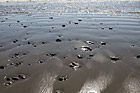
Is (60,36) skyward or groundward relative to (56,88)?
skyward

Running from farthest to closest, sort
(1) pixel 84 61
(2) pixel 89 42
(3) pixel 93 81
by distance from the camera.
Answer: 1. (2) pixel 89 42
2. (1) pixel 84 61
3. (3) pixel 93 81

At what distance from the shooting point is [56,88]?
153 inches

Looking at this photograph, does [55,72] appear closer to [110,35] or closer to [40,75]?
[40,75]

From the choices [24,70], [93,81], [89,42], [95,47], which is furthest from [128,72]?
[24,70]

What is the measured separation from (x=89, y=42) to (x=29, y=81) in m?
4.11

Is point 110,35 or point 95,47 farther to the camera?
point 110,35

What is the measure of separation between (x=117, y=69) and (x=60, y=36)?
4.70 metres

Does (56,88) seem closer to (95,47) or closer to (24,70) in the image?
(24,70)

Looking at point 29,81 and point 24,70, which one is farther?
point 24,70

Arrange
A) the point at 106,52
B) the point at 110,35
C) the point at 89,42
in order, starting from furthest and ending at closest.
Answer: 1. the point at 110,35
2. the point at 89,42
3. the point at 106,52

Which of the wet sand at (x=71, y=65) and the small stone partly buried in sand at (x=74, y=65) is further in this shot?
the small stone partly buried in sand at (x=74, y=65)

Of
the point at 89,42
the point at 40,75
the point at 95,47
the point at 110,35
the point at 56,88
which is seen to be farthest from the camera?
the point at 110,35

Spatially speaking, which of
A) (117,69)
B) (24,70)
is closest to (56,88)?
(24,70)

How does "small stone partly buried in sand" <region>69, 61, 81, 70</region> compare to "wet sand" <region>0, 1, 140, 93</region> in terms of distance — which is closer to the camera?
"wet sand" <region>0, 1, 140, 93</region>
